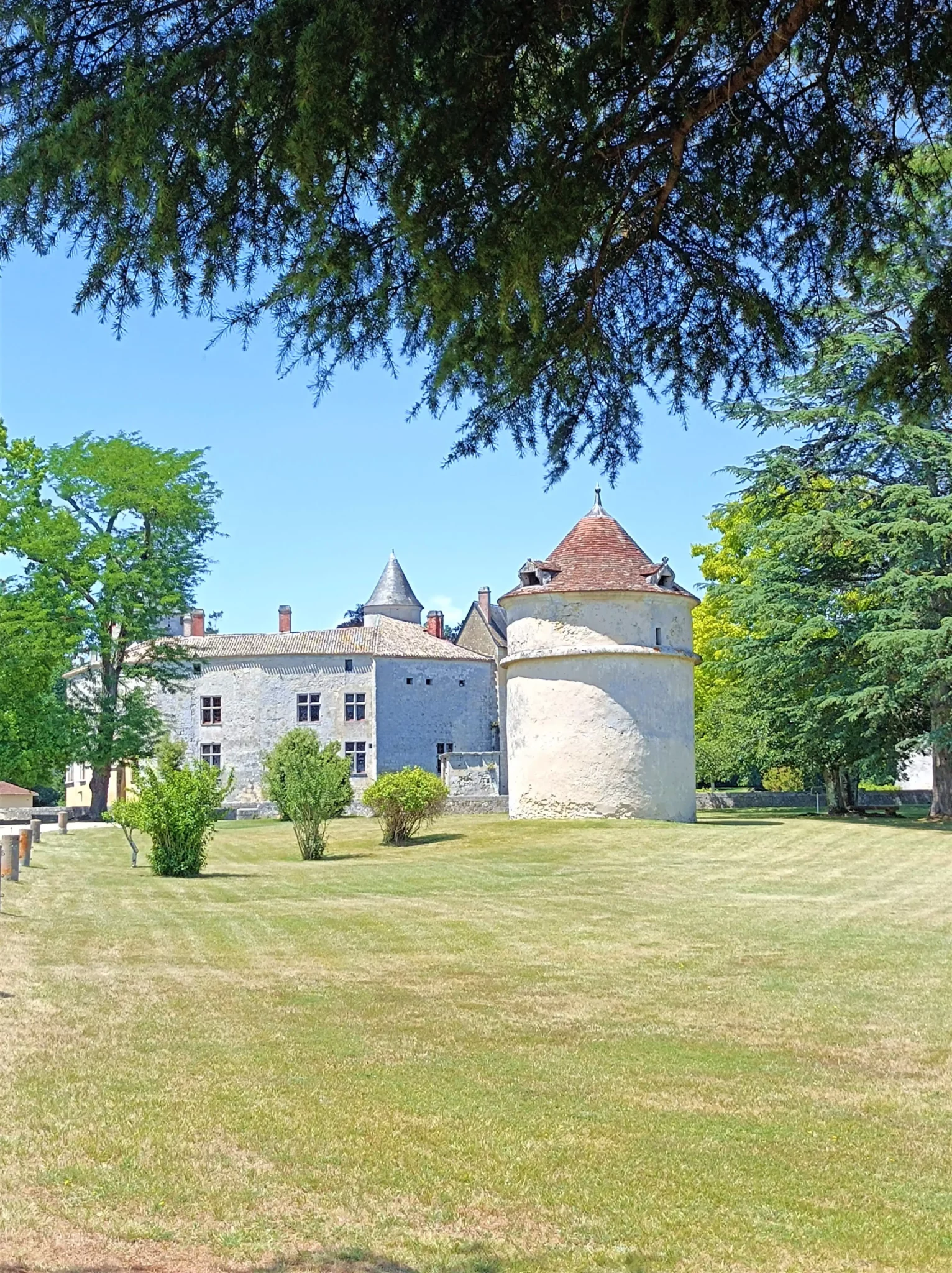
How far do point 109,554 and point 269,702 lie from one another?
45.7ft

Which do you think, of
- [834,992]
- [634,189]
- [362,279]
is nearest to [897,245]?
[634,189]

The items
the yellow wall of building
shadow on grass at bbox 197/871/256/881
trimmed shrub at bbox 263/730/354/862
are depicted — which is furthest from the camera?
the yellow wall of building

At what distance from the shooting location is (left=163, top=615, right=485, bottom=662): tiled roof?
53.9m

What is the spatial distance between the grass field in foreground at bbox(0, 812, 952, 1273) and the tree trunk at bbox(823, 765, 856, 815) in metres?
22.8

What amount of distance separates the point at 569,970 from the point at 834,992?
2523mm

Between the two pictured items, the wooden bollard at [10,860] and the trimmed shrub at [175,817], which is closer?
the wooden bollard at [10,860]

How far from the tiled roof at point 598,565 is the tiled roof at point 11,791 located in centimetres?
2162

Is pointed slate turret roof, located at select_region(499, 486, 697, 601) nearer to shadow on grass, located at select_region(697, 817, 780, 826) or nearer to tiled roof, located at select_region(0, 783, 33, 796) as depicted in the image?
shadow on grass, located at select_region(697, 817, 780, 826)

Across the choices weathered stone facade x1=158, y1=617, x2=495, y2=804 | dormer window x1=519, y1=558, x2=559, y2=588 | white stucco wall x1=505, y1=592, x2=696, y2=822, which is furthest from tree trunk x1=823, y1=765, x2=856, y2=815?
weathered stone facade x1=158, y1=617, x2=495, y2=804

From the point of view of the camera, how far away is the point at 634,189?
7336 millimetres

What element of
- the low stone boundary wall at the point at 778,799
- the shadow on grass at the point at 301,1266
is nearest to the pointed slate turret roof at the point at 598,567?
the low stone boundary wall at the point at 778,799

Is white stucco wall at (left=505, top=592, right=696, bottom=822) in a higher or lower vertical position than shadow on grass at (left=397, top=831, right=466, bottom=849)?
higher

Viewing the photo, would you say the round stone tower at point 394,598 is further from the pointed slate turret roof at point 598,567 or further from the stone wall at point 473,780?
the pointed slate turret roof at point 598,567

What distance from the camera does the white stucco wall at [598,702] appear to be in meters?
32.6
